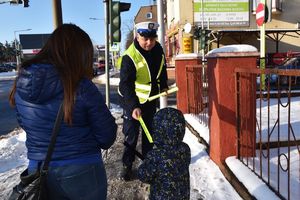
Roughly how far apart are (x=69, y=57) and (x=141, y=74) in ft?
7.64

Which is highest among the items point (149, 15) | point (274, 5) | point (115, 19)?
point (149, 15)

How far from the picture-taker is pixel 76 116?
223cm

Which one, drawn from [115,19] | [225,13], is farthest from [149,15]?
[115,19]

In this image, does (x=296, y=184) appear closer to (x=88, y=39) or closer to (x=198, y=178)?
(x=198, y=178)

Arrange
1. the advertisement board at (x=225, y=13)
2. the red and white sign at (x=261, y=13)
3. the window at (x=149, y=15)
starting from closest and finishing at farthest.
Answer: the red and white sign at (x=261, y=13)
the advertisement board at (x=225, y=13)
the window at (x=149, y=15)

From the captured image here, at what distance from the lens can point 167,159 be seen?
298 centimetres

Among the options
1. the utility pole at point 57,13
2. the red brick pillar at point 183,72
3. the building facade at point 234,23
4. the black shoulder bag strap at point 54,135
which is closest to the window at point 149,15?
the building facade at point 234,23

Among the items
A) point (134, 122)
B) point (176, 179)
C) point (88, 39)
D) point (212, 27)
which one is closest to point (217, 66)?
point (134, 122)

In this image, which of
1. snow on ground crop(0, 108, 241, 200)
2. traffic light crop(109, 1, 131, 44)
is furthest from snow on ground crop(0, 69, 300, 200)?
traffic light crop(109, 1, 131, 44)

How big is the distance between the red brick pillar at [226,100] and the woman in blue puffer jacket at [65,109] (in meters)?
2.56

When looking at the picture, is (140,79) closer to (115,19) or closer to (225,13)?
(115,19)

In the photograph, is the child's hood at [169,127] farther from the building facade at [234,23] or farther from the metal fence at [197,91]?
the building facade at [234,23]

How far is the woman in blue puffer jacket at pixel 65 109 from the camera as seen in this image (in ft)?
7.20

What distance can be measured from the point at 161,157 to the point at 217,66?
1.98 meters
